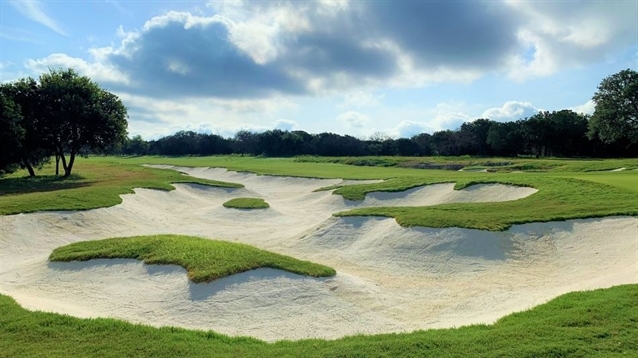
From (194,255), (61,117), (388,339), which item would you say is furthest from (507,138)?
(388,339)

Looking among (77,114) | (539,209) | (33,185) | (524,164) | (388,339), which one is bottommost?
(388,339)

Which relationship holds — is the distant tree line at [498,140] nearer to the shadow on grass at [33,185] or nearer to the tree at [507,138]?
the tree at [507,138]

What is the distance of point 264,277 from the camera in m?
11.8

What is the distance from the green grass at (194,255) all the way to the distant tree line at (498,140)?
34.7m

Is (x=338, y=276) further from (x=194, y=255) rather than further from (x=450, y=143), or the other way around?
(x=450, y=143)

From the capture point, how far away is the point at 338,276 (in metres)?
12.4

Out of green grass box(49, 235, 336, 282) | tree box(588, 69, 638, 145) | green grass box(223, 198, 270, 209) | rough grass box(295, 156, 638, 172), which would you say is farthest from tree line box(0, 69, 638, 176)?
green grass box(49, 235, 336, 282)

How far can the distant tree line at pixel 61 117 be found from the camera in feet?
131

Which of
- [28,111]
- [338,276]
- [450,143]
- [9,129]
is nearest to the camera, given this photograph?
[338,276]

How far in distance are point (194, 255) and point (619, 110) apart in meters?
69.0

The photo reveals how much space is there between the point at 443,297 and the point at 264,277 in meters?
4.60

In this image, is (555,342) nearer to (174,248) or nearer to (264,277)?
(264,277)

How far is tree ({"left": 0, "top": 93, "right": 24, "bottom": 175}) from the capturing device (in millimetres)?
34031

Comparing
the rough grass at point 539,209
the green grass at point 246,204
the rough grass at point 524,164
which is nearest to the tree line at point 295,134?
the rough grass at point 524,164
